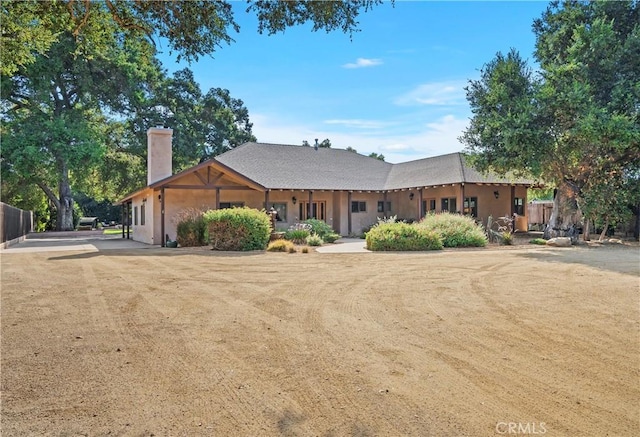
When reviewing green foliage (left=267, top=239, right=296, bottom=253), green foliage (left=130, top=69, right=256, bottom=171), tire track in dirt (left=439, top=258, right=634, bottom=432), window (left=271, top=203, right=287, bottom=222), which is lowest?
tire track in dirt (left=439, top=258, right=634, bottom=432)

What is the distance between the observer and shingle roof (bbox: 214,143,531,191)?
23.5 meters

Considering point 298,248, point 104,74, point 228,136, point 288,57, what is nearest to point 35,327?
point 288,57

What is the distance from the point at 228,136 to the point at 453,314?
3529 cm

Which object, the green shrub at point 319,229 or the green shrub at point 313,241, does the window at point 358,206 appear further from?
the green shrub at point 313,241

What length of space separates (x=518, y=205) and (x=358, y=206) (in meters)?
8.93

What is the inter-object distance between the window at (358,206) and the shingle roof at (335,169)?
43.3 inches

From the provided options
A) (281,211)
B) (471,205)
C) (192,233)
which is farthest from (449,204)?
(192,233)

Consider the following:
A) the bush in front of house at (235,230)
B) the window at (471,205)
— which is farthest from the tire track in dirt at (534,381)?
the window at (471,205)

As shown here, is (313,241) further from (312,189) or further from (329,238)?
(312,189)

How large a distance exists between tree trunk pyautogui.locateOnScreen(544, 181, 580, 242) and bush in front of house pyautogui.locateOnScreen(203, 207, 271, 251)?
13.7 m

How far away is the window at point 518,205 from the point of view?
2456 centimetres

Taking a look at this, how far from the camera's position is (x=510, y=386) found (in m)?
3.68

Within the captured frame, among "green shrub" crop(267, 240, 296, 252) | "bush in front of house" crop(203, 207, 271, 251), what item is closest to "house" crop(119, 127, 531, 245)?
"bush in front of house" crop(203, 207, 271, 251)

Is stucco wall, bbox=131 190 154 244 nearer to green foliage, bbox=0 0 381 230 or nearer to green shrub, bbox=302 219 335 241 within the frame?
green foliage, bbox=0 0 381 230
